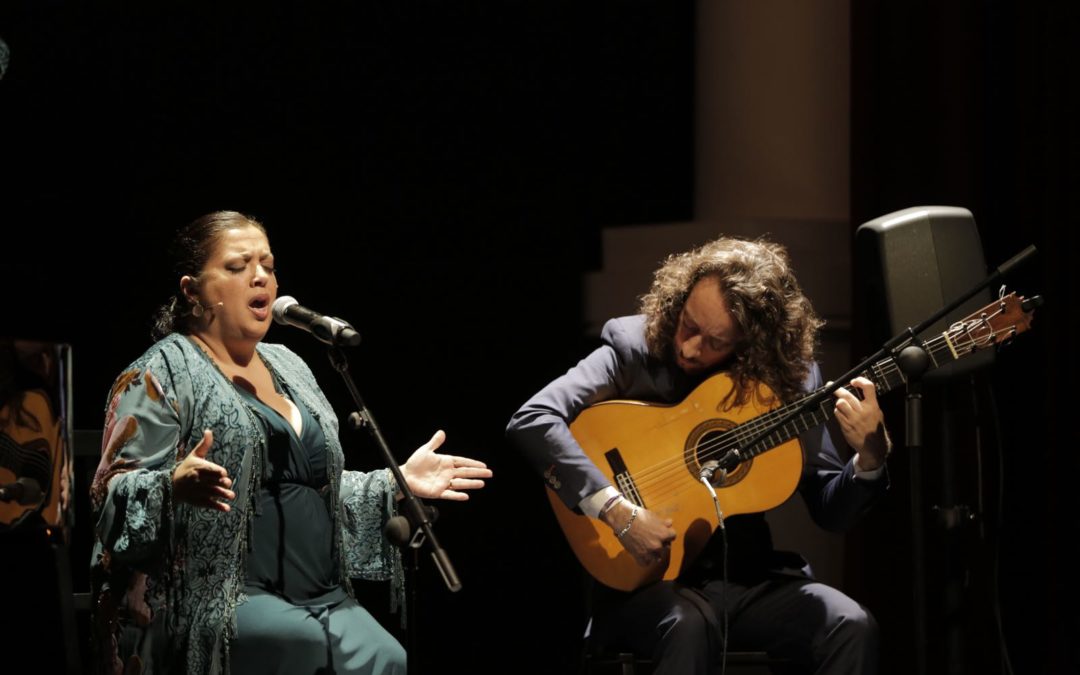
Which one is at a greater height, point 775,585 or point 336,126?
point 336,126

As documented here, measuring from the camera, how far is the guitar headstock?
10.1ft

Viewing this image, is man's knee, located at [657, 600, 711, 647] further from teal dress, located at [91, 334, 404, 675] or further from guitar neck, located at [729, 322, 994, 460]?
teal dress, located at [91, 334, 404, 675]

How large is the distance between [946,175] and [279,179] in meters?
2.15

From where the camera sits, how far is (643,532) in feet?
10.3

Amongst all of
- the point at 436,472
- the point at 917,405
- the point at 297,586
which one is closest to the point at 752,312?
the point at 917,405

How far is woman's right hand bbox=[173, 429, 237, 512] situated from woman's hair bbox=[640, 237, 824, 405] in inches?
51.9

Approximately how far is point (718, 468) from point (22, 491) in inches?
61.0

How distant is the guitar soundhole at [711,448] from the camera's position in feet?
10.8

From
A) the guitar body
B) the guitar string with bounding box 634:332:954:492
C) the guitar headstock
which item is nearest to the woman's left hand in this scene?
the guitar body

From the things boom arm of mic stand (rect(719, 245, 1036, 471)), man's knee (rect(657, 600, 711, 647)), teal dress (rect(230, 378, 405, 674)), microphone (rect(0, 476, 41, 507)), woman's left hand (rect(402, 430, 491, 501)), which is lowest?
man's knee (rect(657, 600, 711, 647))

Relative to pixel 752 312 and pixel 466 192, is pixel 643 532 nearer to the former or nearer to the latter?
pixel 752 312

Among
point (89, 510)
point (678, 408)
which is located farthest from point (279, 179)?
point (678, 408)

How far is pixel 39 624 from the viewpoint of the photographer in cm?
265

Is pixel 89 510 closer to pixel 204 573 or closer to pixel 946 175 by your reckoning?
pixel 204 573
